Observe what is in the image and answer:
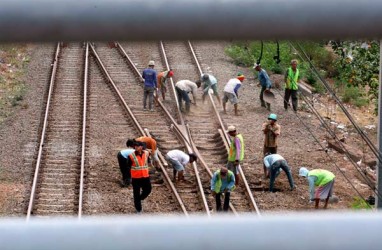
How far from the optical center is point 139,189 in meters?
12.3

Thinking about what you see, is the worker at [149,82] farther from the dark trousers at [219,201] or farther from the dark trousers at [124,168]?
the dark trousers at [219,201]

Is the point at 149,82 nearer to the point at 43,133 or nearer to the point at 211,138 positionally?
the point at 211,138

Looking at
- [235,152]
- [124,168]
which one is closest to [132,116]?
[124,168]

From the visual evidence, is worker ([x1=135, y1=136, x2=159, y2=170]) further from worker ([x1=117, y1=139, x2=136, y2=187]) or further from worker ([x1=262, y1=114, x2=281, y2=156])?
worker ([x1=262, y1=114, x2=281, y2=156])

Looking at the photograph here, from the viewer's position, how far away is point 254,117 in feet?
58.8

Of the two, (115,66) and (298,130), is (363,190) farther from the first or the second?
(115,66)

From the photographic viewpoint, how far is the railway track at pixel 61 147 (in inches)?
516

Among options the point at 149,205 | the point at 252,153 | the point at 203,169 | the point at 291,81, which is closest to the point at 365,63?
the point at 291,81

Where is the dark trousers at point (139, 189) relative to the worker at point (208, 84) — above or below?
below

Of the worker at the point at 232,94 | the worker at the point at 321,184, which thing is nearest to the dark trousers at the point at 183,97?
the worker at the point at 232,94

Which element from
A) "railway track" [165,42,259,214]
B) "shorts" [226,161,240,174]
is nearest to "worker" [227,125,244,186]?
"shorts" [226,161,240,174]
